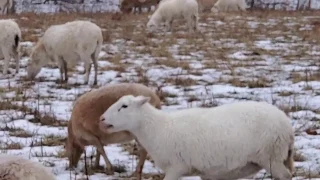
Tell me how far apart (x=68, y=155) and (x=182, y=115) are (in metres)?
1.44

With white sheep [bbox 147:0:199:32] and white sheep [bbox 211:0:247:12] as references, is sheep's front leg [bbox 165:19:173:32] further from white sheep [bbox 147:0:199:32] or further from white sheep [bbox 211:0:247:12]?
white sheep [bbox 211:0:247:12]

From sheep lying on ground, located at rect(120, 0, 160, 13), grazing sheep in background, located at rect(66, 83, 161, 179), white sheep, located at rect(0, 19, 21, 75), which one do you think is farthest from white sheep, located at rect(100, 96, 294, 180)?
sheep lying on ground, located at rect(120, 0, 160, 13)

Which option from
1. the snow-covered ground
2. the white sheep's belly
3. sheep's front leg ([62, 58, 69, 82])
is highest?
the white sheep's belly

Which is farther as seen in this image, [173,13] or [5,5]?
[5,5]

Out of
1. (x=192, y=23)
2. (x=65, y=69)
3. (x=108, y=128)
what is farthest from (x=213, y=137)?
(x=192, y=23)

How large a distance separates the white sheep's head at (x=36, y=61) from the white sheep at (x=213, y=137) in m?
6.48

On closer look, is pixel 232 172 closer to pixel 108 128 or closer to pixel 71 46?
pixel 108 128

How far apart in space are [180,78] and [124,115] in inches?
215

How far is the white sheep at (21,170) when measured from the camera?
4.31m

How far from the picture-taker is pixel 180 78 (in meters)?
11.3

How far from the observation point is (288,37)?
16.5m

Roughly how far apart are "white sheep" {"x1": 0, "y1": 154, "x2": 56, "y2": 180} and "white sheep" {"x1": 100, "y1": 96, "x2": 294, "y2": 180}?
145 cm

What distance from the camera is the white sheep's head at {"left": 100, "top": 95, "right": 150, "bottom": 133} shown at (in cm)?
587

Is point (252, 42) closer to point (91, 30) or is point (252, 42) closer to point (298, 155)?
point (91, 30)
